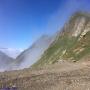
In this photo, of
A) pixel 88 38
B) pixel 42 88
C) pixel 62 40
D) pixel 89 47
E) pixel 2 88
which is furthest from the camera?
pixel 62 40

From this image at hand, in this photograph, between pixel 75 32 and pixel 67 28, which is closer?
pixel 75 32

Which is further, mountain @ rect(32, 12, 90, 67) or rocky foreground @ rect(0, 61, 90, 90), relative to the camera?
mountain @ rect(32, 12, 90, 67)

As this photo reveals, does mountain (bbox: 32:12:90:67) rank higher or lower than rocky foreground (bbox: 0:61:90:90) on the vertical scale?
higher

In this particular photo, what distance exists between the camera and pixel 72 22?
167 m

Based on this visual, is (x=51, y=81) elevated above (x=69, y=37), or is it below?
below

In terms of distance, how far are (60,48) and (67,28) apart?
16.0 metres

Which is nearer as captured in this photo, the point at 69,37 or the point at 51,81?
the point at 51,81

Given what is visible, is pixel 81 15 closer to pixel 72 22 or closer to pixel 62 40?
pixel 72 22

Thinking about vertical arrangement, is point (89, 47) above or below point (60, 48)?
below

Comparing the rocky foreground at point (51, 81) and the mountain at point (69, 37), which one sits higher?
the mountain at point (69, 37)

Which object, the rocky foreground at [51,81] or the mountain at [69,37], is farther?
the mountain at [69,37]

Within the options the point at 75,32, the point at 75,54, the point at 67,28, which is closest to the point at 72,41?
the point at 75,32

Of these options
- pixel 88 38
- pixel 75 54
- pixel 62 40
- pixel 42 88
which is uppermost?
pixel 62 40

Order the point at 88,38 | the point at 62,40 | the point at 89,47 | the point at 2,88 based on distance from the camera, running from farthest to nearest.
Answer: the point at 62,40 → the point at 88,38 → the point at 89,47 → the point at 2,88
